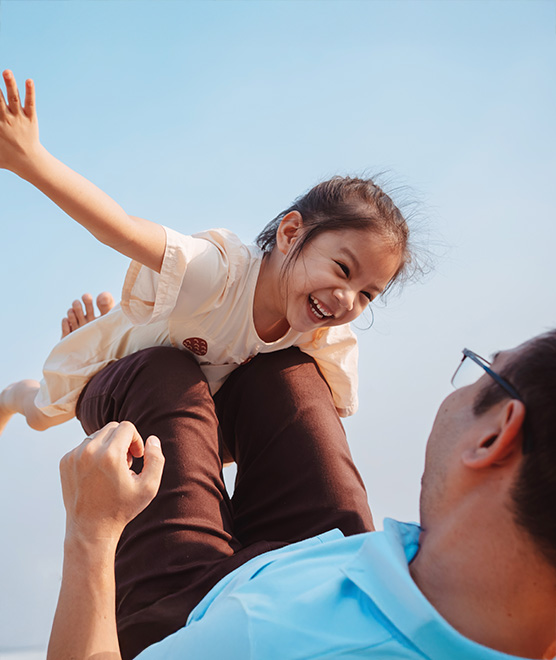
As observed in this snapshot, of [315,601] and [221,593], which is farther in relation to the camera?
[221,593]

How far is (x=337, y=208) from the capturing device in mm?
1610

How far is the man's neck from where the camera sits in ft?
1.89

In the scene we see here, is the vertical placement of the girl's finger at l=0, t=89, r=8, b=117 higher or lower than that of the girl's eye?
higher

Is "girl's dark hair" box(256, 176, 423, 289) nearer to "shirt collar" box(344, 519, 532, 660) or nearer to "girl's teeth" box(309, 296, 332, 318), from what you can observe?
"girl's teeth" box(309, 296, 332, 318)

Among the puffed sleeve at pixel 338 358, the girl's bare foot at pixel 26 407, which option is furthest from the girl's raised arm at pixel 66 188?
the girl's bare foot at pixel 26 407

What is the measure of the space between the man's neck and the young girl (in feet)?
3.04

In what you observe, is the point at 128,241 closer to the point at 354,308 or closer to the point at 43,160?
the point at 43,160

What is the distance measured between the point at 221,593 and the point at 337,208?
105 cm

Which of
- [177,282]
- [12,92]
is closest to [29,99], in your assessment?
[12,92]

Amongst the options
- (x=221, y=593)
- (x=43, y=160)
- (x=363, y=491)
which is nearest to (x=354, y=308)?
(x=363, y=491)

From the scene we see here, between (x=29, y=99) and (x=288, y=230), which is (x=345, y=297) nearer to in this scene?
(x=288, y=230)

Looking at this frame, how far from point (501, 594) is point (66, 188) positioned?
100 centimetres

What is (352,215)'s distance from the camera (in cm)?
157

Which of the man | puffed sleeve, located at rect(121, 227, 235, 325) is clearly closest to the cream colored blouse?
puffed sleeve, located at rect(121, 227, 235, 325)
